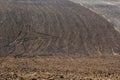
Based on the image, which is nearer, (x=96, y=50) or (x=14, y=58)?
(x=14, y=58)

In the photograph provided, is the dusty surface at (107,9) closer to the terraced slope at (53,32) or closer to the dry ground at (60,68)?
the terraced slope at (53,32)

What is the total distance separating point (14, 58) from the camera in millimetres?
16328

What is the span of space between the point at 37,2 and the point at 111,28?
1049 cm

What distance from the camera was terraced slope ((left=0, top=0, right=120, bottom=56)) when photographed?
60.6ft

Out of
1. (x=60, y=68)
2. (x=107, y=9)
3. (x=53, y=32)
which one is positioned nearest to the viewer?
(x=60, y=68)

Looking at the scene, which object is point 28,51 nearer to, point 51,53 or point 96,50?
point 51,53

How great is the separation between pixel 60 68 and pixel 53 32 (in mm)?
6625

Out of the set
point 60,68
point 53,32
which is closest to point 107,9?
point 53,32

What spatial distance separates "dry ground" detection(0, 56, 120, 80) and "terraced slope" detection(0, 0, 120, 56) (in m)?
1.34

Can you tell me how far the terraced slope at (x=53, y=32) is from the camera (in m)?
18.5

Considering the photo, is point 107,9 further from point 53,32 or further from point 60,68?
point 60,68

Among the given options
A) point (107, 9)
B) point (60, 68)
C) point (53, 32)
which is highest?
point (107, 9)

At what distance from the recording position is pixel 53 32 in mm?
21250

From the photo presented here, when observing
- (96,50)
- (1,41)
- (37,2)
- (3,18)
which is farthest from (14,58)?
(37,2)
